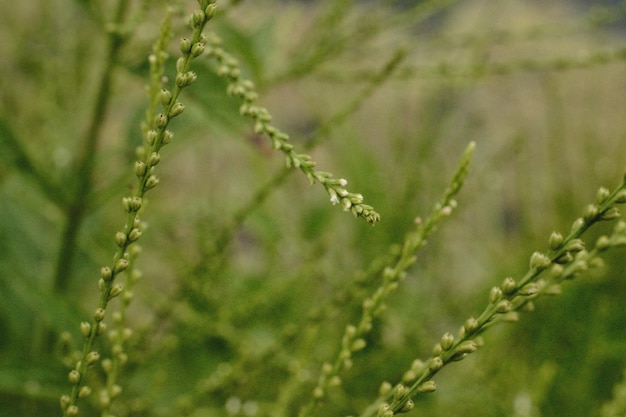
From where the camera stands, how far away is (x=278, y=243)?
1.31 m

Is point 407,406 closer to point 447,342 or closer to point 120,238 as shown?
point 447,342

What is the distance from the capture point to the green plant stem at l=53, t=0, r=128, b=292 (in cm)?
73

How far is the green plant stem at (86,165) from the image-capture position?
727mm

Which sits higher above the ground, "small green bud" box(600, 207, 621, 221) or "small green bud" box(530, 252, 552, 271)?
"small green bud" box(600, 207, 621, 221)

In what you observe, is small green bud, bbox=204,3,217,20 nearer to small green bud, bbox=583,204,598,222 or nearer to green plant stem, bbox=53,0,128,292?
small green bud, bbox=583,204,598,222

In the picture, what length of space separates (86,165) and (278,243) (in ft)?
1.88

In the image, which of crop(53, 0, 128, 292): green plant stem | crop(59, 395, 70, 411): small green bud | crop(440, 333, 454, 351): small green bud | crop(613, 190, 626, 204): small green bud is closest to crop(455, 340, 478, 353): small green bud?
crop(440, 333, 454, 351): small green bud

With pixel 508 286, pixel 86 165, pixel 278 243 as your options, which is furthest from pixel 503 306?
pixel 278 243

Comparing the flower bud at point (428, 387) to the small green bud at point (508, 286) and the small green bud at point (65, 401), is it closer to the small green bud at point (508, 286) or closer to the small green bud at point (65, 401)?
the small green bud at point (508, 286)

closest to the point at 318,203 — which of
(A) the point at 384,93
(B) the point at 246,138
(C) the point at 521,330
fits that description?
(C) the point at 521,330

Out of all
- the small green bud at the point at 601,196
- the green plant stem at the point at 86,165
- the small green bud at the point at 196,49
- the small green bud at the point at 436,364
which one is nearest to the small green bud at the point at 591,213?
the small green bud at the point at 601,196

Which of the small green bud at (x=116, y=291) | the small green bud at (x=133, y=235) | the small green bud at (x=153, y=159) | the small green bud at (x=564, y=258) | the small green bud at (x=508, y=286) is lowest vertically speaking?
the small green bud at (x=508, y=286)

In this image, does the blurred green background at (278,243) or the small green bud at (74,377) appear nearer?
the small green bud at (74,377)

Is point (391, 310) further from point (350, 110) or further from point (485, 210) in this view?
point (485, 210)
